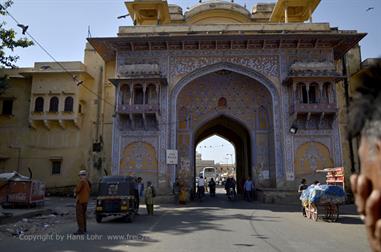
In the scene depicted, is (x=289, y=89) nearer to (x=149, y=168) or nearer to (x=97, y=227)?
(x=149, y=168)

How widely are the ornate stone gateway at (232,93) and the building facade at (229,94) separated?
0.05 meters

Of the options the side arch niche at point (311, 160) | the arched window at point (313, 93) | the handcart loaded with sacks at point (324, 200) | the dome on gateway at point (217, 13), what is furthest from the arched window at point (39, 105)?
the handcart loaded with sacks at point (324, 200)

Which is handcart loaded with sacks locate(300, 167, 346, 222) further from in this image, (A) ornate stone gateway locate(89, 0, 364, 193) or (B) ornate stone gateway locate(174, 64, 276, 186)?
(B) ornate stone gateway locate(174, 64, 276, 186)

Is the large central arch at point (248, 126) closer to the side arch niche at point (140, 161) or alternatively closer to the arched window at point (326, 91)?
the side arch niche at point (140, 161)

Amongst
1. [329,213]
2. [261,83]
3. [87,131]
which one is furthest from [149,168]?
[329,213]

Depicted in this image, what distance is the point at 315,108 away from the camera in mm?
16750

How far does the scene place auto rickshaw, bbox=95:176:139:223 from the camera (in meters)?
9.59

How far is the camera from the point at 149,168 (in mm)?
17250

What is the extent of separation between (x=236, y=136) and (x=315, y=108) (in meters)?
8.41

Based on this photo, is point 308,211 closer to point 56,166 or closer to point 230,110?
point 230,110

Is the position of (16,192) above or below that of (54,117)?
below

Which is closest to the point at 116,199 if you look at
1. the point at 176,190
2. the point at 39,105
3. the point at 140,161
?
the point at 176,190

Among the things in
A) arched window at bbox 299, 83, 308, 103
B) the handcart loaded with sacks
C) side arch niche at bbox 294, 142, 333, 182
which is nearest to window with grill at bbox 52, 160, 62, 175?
side arch niche at bbox 294, 142, 333, 182

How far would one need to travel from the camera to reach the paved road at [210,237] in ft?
20.1
